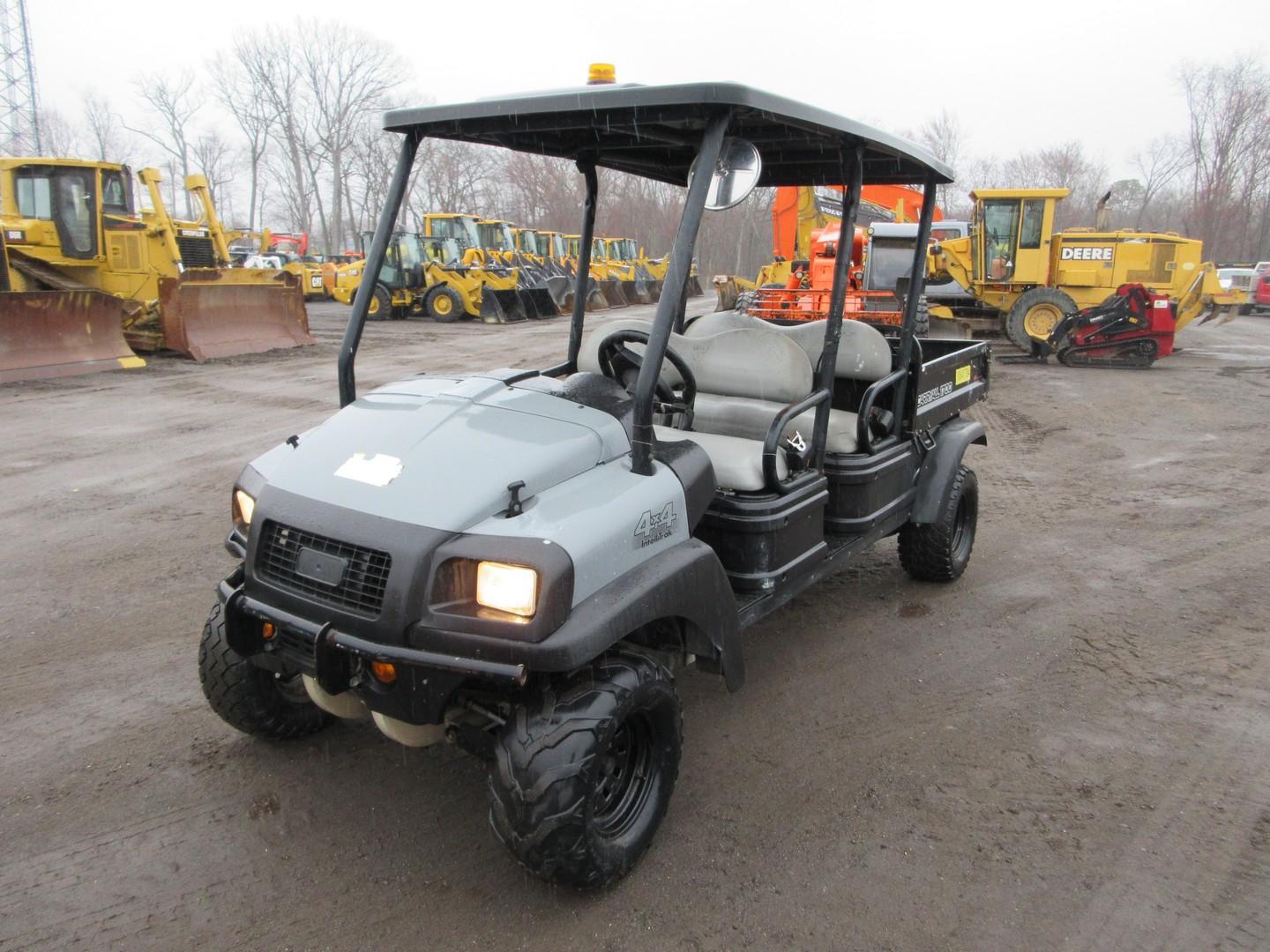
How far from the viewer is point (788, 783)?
117 inches

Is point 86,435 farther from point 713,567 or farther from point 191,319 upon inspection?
point 713,567

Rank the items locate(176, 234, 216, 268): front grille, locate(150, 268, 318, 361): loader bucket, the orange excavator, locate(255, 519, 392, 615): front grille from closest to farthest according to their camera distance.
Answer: locate(255, 519, 392, 615): front grille
locate(150, 268, 318, 361): loader bucket
locate(176, 234, 216, 268): front grille
the orange excavator

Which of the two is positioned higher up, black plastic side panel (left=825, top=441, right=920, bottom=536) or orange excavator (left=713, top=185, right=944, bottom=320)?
orange excavator (left=713, top=185, right=944, bottom=320)

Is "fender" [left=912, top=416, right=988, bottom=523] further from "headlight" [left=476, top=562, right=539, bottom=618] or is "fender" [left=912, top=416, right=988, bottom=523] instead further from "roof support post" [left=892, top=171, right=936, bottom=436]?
"headlight" [left=476, top=562, right=539, bottom=618]

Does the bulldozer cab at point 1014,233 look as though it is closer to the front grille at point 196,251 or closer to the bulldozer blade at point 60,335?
the bulldozer blade at point 60,335

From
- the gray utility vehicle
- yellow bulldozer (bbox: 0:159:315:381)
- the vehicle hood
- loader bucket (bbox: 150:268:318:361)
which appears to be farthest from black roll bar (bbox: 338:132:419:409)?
loader bucket (bbox: 150:268:318:361)

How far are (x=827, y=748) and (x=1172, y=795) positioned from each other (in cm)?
112

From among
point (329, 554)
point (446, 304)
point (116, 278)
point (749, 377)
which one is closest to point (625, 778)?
point (329, 554)

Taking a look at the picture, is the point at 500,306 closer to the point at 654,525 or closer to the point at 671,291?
the point at 671,291

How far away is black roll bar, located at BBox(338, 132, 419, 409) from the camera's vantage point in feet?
10.1

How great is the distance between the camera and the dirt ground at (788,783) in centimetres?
238

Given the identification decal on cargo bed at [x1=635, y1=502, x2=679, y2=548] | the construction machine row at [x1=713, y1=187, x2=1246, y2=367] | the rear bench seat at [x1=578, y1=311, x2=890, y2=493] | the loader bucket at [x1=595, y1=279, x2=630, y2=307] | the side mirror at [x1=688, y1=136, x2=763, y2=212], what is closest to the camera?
the identification decal on cargo bed at [x1=635, y1=502, x2=679, y2=548]

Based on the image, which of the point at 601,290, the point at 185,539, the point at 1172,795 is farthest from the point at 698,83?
the point at 601,290

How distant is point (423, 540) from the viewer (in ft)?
7.32
